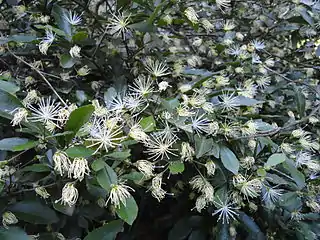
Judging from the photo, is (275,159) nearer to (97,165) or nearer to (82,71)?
(97,165)

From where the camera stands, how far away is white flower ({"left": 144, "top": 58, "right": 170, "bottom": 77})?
3.31 feet

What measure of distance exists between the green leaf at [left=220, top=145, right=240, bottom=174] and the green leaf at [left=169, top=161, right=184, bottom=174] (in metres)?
0.10

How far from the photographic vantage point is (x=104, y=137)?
744 mm

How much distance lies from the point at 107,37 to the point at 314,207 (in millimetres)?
736

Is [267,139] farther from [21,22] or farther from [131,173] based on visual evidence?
[21,22]

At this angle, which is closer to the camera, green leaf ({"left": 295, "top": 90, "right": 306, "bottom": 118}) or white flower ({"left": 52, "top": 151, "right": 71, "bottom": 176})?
white flower ({"left": 52, "top": 151, "right": 71, "bottom": 176})

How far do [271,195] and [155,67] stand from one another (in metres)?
0.43

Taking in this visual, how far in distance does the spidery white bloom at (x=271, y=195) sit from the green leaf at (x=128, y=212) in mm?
385

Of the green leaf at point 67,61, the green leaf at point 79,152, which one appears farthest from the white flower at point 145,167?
the green leaf at point 67,61

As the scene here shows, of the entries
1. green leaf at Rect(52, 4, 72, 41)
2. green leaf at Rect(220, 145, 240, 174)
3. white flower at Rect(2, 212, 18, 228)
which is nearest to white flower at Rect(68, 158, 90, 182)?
white flower at Rect(2, 212, 18, 228)

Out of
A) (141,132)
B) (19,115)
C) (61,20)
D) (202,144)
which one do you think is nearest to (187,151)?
(202,144)

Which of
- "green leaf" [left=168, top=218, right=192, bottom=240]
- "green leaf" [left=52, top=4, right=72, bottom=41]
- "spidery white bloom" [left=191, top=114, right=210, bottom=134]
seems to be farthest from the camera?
"green leaf" [left=168, top=218, right=192, bottom=240]

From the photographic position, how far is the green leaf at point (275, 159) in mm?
942

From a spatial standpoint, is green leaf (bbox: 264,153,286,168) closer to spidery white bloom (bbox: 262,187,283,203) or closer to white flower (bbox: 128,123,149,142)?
spidery white bloom (bbox: 262,187,283,203)
